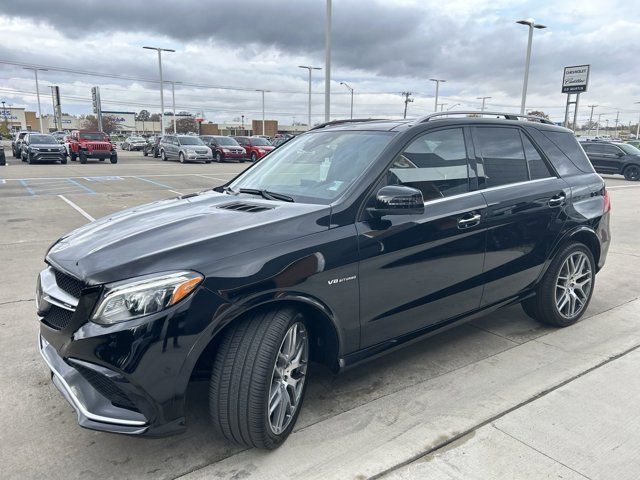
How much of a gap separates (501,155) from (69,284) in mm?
3182

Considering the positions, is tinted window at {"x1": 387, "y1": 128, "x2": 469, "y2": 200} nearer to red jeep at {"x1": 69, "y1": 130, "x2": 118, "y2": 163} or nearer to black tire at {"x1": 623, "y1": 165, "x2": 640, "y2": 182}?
black tire at {"x1": 623, "y1": 165, "x2": 640, "y2": 182}

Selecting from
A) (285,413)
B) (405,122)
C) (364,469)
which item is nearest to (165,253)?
(285,413)

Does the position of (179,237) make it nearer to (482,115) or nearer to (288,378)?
(288,378)

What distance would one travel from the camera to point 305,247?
263 centimetres

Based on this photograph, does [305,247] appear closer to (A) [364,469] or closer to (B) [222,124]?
(A) [364,469]

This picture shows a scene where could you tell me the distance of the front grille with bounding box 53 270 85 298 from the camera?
243 cm

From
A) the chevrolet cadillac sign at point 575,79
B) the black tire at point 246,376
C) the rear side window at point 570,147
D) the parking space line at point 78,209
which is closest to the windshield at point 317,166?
the black tire at point 246,376

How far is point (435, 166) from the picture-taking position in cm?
343

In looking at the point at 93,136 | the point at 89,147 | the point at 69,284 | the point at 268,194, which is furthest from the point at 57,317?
the point at 93,136

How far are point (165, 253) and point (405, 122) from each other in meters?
1.97

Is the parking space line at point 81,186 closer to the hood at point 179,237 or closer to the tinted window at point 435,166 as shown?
the hood at point 179,237

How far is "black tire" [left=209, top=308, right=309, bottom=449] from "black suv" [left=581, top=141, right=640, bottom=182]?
2442 centimetres

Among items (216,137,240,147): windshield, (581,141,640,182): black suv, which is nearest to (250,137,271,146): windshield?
(216,137,240,147): windshield

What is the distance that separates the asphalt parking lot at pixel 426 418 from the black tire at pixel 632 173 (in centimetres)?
2128
